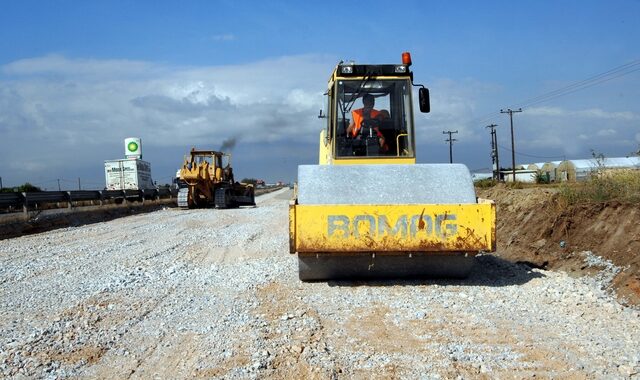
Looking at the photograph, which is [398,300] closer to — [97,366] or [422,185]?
[422,185]

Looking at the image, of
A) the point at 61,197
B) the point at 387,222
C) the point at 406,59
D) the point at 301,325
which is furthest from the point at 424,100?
the point at 61,197

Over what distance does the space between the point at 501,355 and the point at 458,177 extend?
3311mm

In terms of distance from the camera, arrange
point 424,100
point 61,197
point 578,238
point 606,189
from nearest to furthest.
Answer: point 424,100, point 578,238, point 606,189, point 61,197

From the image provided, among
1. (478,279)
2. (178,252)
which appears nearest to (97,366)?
(478,279)

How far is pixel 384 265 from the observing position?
7.57m

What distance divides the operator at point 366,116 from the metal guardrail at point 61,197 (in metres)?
14.7

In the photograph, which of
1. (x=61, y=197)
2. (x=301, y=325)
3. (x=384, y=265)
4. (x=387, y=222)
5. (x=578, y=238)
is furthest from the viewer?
(x=61, y=197)

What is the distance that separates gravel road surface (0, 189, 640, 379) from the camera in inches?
180

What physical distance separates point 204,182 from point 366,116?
20790 millimetres

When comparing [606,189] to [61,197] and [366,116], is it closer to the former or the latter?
[366,116]

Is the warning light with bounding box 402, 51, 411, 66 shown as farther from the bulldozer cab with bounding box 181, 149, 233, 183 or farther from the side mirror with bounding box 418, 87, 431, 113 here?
the bulldozer cab with bounding box 181, 149, 233, 183

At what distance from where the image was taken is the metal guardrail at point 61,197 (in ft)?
66.4

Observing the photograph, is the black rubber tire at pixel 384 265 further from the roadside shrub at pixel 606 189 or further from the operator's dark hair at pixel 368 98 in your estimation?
the roadside shrub at pixel 606 189

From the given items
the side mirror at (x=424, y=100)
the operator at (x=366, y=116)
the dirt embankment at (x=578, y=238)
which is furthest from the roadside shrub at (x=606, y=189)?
the operator at (x=366, y=116)
